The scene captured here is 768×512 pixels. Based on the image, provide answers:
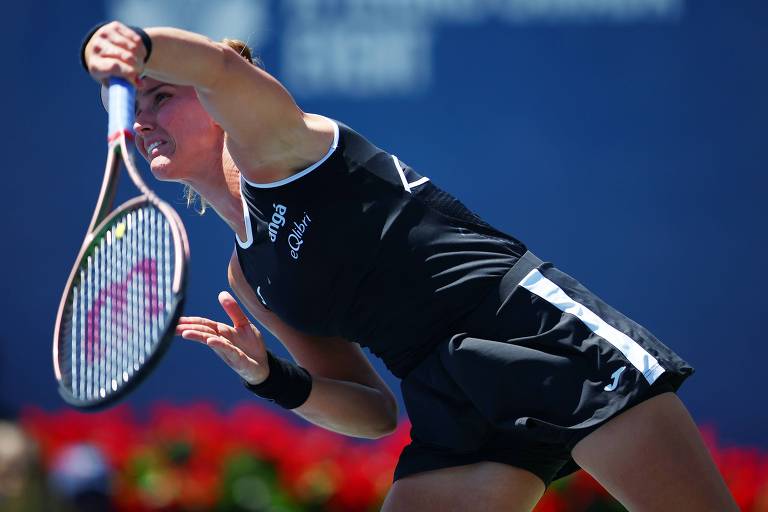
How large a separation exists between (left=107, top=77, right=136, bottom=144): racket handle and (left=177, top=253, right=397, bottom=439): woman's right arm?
0.82m

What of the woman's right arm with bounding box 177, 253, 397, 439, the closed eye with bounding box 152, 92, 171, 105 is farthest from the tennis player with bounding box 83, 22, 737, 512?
the woman's right arm with bounding box 177, 253, 397, 439

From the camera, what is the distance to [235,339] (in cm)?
282

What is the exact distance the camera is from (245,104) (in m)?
2.47

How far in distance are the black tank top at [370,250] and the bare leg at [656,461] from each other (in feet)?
1.45

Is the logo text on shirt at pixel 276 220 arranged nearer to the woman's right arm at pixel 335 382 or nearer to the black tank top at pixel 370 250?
the black tank top at pixel 370 250

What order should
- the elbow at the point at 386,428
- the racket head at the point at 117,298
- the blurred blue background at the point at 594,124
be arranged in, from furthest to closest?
the blurred blue background at the point at 594,124 → the elbow at the point at 386,428 → the racket head at the point at 117,298

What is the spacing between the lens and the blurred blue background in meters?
5.29

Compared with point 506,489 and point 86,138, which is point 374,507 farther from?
point 86,138

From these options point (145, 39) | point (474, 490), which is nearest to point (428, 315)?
point (474, 490)

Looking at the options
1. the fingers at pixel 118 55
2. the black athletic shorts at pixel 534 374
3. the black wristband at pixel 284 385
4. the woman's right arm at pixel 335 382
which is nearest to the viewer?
the fingers at pixel 118 55

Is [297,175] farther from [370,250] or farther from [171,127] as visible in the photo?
[171,127]

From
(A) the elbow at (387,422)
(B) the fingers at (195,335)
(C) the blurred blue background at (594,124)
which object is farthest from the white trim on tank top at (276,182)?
(C) the blurred blue background at (594,124)

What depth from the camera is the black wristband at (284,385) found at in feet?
9.50

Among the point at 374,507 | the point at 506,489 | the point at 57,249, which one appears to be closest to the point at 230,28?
the point at 57,249
